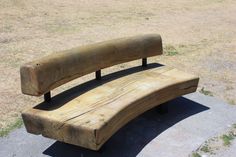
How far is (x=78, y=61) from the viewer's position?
4.13 meters

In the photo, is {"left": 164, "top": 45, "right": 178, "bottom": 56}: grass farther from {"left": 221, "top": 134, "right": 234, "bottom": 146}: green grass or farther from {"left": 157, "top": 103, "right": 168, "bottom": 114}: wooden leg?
{"left": 221, "top": 134, "right": 234, "bottom": 146}: green grass

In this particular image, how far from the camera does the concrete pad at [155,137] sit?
4.02 meters

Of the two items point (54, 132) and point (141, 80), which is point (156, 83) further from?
point (54, 132)

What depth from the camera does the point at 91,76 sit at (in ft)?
20.1

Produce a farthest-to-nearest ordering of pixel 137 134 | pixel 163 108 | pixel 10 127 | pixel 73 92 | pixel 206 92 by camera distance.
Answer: pixel 206 92, pixel 163 108, pixel 10 127, pixel 137 134, pixel 73 92

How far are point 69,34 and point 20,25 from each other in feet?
4.08

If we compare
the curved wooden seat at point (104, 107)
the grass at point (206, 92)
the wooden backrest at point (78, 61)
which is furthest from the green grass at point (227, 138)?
the wooden backrest at point (78, 61)

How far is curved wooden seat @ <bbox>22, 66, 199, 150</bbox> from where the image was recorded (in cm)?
352

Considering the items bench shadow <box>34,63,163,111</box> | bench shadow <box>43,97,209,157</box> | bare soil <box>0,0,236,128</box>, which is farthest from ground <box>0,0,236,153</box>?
bench shadow <box>34,63,163,111</box>

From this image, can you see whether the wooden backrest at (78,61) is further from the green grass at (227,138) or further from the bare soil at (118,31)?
the green grass at (227,138)

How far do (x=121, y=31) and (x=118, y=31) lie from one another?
61 mm

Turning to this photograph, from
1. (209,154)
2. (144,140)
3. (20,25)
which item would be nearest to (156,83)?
(144,140)

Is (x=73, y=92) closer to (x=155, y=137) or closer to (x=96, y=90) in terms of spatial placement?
(x=96, y=90)

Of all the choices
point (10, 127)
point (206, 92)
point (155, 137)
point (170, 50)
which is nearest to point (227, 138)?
point (155, 137)
